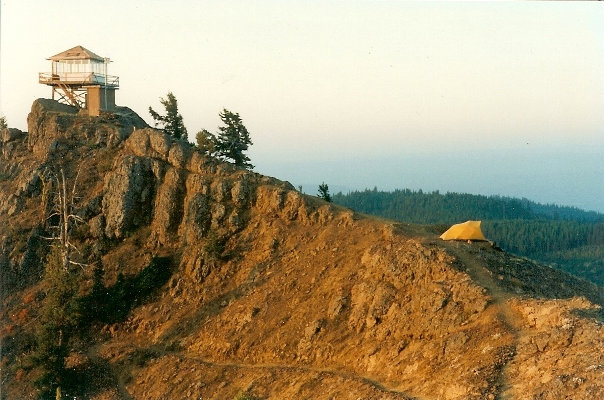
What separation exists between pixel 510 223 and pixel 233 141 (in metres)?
92.3

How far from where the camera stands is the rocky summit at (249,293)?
29.0m

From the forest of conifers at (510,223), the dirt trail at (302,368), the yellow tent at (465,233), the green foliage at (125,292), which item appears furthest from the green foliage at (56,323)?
the forest of conifers at (510,223)

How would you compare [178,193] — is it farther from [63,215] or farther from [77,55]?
[77,55]

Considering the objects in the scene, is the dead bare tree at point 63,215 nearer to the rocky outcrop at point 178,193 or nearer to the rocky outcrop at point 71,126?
the rocky outcrop at point 178,193

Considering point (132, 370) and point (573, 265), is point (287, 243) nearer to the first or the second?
point (132, 370)

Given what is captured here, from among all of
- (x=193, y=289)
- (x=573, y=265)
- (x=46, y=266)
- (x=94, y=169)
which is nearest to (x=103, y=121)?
(x=94, y=169)

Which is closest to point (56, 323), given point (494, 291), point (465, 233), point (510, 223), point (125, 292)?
point (125, 292)

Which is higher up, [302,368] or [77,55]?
[77,55]

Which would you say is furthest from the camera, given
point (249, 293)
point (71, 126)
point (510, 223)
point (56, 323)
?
point (510, 223)

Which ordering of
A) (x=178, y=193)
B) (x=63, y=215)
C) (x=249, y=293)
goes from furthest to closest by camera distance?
1. (x=178, y=193)
2. (x=63, y=215)
3. (x=249, y=293)

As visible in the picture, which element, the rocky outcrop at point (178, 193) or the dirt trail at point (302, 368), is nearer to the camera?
the dirt trail at point (302, 368)

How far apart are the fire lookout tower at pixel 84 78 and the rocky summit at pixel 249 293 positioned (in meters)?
2.45

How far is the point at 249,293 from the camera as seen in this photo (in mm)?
41094

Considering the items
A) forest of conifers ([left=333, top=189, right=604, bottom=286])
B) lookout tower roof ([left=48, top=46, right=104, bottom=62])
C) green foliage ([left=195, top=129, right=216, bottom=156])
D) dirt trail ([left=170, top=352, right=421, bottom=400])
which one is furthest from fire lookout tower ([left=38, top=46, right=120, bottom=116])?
forest of conifers ([left=333, top=189, right=604, bottom=286])
